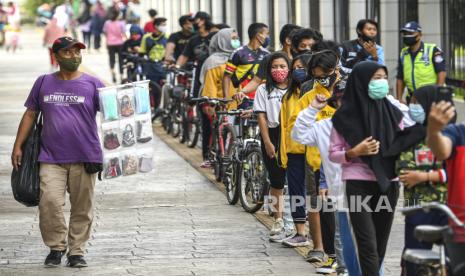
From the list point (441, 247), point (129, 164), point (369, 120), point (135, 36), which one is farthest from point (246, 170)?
point (135, 36)

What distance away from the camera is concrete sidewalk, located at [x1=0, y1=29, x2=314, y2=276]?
36.1ft

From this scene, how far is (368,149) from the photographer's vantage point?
8500 millimetres

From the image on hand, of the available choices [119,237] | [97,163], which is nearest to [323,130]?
[97,163]

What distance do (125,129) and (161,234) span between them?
1.42m

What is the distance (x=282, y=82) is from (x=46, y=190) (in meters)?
2.41

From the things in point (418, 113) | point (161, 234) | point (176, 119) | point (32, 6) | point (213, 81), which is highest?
point (32, 6)

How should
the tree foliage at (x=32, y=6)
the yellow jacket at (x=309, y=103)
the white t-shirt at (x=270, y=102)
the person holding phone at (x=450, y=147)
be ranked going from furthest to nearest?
the tree foliage at (x=32, y=6) → the white t-shirt at (x=270, y=102) → the yellow jacket at (x=309, y=103) → the person holding phone at (x=450, y=147)

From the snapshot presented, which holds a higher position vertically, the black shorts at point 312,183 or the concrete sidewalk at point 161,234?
the black shorts at point 312,183

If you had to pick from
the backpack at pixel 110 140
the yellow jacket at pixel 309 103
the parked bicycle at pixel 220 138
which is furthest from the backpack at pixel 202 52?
the yellow jacket at pixel 309 103

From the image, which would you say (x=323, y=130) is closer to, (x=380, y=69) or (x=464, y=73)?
(x=380, y=69)

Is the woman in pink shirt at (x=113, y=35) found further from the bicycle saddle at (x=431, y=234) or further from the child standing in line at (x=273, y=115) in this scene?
the bicycle saddle at (x=431, y=234)

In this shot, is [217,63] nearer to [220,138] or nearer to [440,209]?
[220,138]

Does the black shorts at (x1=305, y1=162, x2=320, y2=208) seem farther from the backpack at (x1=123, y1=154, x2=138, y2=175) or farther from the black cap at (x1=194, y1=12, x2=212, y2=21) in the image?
the black cap at (x1=194, y1=12, x2=212, y2=21)

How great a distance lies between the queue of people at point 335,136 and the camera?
8.09 m
